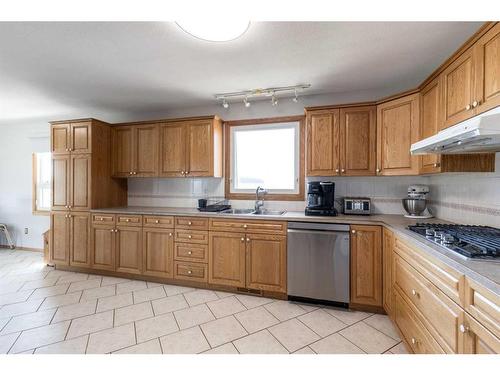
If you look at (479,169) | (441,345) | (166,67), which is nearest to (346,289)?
(441,345)

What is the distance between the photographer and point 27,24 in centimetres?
169

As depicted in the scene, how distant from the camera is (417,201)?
2.42 m

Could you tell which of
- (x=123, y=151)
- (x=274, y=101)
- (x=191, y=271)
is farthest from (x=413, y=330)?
(x=123, y=151)

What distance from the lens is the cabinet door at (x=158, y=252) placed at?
2887mm

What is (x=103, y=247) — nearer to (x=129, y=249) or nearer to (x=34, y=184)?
(x=129, y=249)

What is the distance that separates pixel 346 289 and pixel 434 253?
121 centimetres

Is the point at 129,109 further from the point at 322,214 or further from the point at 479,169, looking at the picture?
the point at 479,169

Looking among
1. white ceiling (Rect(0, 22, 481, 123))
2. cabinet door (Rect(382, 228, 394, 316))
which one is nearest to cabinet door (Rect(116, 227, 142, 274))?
white ceiling (Rect(0, 22, 481, 123))

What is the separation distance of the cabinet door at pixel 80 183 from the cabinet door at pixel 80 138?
84 mm

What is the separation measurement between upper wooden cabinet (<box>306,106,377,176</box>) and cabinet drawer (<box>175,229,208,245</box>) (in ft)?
4.87

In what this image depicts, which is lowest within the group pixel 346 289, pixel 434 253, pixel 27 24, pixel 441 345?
pixel 346 289

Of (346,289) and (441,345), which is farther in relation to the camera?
(346,289)

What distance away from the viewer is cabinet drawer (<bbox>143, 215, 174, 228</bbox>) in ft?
9.48

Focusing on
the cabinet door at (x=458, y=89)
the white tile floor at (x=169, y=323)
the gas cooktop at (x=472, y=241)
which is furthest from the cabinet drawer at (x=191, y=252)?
the cabinet door at (x=458, y=89)
